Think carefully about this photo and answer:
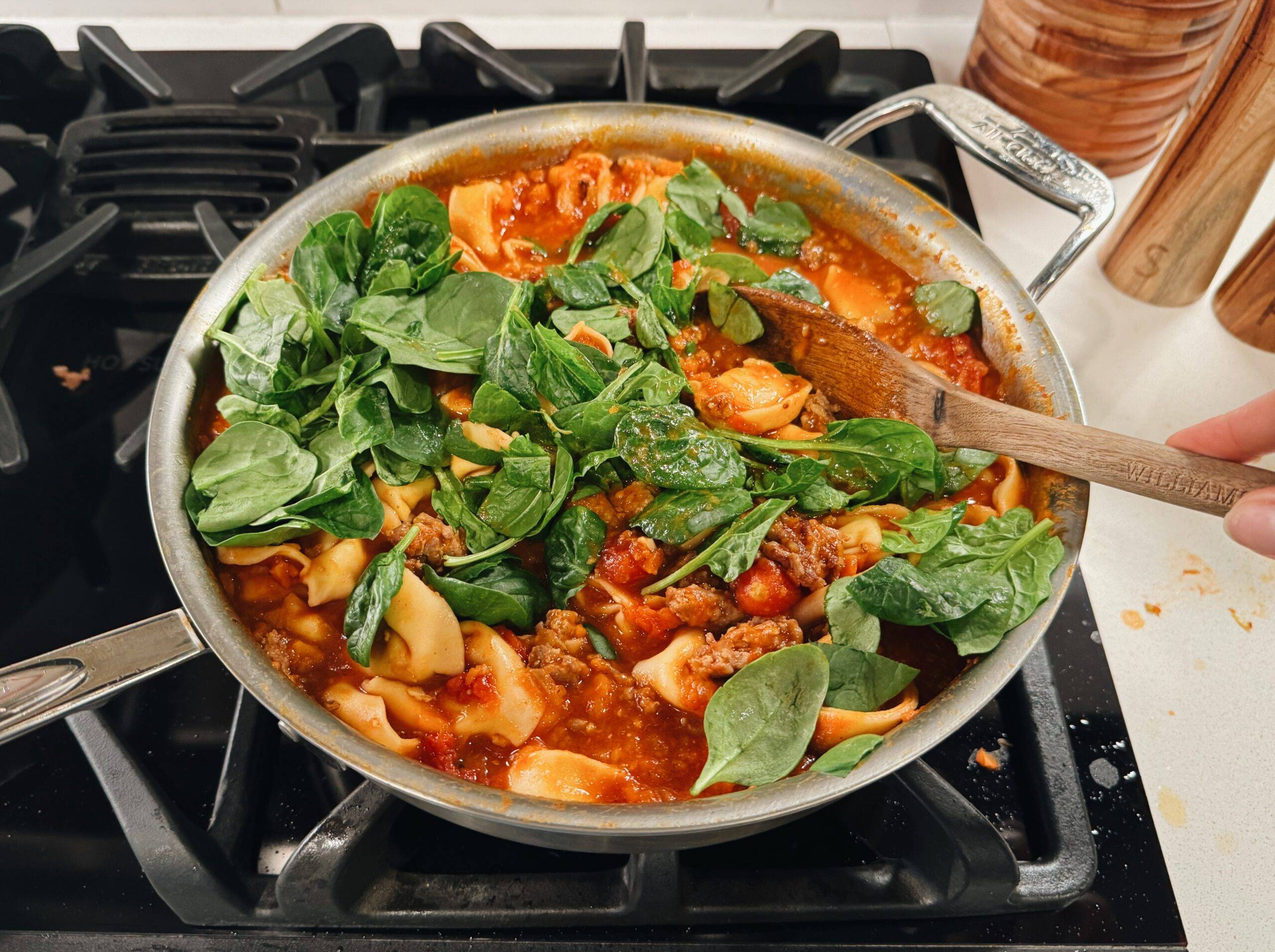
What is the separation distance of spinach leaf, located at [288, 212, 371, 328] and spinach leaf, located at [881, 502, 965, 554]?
1.43 m

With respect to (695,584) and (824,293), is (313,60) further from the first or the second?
(695,584)

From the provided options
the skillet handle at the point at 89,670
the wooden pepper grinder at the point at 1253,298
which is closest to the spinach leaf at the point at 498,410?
the skillet handle at the point at 89,670

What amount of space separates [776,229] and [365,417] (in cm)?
131

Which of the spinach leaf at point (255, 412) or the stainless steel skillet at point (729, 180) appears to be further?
the spinach leaf at point (255, 412)

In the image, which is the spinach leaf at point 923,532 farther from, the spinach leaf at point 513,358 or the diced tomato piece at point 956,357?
the spinach leaf at point 513,358

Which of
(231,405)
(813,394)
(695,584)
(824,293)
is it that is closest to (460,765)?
(695,584)

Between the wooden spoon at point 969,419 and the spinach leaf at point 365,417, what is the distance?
97 centimetres

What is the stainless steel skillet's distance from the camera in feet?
5.15

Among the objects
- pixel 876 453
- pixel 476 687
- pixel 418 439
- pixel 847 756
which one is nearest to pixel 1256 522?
pixel 876 453

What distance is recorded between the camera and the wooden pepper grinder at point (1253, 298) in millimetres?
2756

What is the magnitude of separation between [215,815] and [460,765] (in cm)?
58

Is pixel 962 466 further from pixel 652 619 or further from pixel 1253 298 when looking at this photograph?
pixel 1253 298

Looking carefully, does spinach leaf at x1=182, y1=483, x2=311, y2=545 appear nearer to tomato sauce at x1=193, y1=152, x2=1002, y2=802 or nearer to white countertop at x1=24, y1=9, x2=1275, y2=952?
tomato sauce at x1=193, y1=152, x2=1002, y2=802

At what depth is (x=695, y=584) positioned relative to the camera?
202cm
